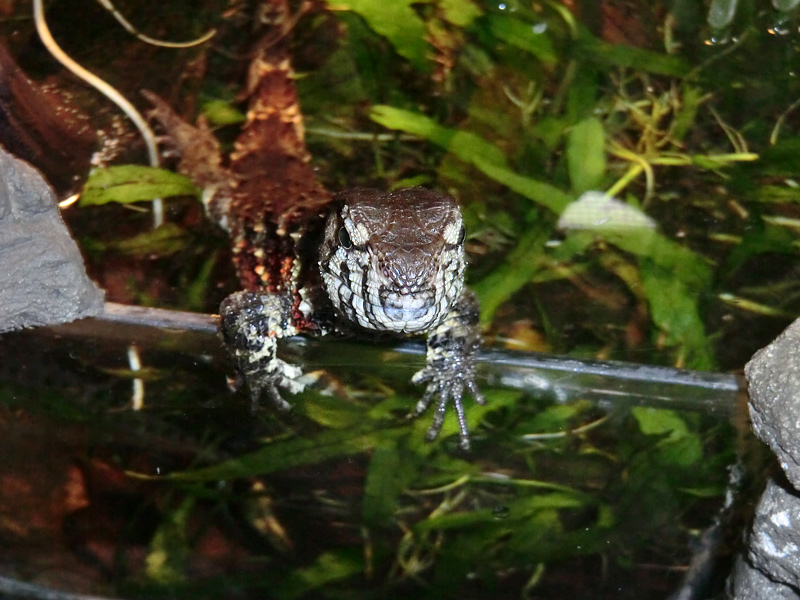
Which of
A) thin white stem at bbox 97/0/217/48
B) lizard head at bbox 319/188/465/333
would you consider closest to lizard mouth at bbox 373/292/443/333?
lizard head at bbox 319/188/465/333

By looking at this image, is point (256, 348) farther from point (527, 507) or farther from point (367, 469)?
point (527, 507)

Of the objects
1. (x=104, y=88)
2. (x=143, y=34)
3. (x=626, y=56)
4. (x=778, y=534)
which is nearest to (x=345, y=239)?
(x=778, y=534)

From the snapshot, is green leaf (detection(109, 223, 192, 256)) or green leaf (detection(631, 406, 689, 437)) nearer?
green leaf (detection(631, 406, 689, 437))

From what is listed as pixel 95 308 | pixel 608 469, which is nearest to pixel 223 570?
pixel 95 308

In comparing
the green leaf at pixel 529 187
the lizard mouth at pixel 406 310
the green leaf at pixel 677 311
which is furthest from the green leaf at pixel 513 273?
the lizard mouth at pixel 406 310

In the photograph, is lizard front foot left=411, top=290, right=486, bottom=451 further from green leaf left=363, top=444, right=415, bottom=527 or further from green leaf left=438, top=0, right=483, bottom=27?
green leaf left=438, top=0, right=483, bottom=27

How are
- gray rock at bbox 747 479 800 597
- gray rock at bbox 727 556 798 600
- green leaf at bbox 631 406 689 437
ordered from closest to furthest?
1. gray rock at bbox 747 479 800 597
2. gray rock at bbox 727 556 798 600
3. green leaf at bbox 631 406 689 437
